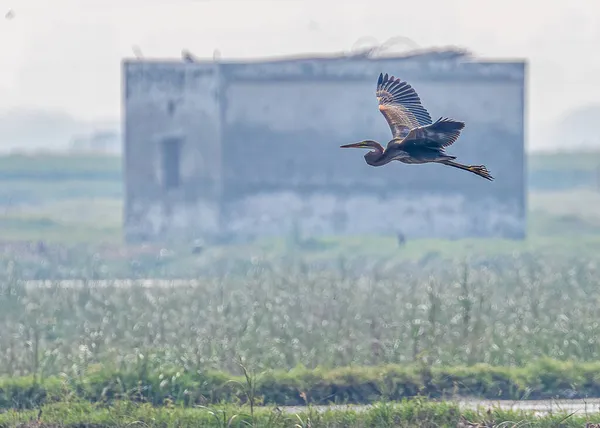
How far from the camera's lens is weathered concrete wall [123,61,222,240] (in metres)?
34.9

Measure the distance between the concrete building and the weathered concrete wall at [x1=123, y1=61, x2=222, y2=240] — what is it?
0.02 metres

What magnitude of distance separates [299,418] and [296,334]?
18.1ft

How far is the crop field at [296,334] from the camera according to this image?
14672 mm

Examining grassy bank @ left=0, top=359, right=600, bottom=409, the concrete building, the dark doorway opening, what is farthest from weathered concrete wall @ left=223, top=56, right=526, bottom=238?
grassy bank @ left=0, top=359, right=600, bottom=409

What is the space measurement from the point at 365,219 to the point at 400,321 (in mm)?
16300

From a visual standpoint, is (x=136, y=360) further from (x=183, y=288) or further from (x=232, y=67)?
(x=232, y=67)

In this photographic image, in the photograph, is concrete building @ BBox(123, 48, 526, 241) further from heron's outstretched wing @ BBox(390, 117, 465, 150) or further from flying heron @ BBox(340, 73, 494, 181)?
heron's outstretched wing @ BBox(390, 117, 465, 150)

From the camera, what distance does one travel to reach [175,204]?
3531cm

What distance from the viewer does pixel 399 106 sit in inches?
477

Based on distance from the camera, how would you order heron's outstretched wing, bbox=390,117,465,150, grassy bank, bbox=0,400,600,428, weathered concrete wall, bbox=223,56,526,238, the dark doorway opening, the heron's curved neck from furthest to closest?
the dark doorway opening < weathered concrete wall, bbox=223,56,526,238 < grassy bank, bbox=0,400,600,428 < the heron's curved neck < heron's outstretched wing, bbox=390,117,465,150

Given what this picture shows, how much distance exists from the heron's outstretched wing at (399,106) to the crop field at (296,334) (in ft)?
9.03

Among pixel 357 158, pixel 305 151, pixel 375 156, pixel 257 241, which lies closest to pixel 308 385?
pixel 375 156

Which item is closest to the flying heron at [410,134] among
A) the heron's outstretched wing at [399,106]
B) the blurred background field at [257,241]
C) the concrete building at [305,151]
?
the heron's outstretched wing at [399,106]

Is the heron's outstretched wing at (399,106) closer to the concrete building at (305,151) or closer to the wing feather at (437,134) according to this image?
the wing feather at (437,134)
